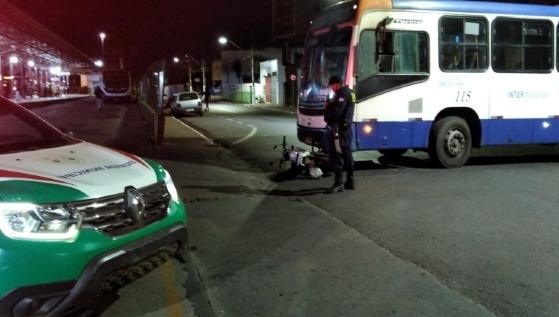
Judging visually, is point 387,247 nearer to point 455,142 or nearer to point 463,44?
point 455,142

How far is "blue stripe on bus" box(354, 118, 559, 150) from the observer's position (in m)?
10.8

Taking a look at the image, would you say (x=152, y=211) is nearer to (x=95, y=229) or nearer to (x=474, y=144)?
(x=95, y=229)

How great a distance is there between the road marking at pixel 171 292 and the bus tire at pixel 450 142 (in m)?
7.02

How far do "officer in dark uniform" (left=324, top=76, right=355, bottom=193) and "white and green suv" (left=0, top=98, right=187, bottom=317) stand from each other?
15.6 feet

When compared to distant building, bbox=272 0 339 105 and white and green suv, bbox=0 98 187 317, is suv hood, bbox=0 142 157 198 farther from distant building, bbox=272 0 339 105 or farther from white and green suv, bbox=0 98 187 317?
distant building, bbox=272 0 339 105

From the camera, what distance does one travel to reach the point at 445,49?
11242mm

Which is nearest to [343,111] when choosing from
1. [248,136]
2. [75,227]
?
[75,227]

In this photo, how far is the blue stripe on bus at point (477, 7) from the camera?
10.9 m

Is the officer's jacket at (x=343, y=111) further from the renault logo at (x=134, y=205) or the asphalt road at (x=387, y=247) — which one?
the renault logo at (x=134, y=205)

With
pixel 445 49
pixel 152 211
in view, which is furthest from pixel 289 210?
pixel 445 49

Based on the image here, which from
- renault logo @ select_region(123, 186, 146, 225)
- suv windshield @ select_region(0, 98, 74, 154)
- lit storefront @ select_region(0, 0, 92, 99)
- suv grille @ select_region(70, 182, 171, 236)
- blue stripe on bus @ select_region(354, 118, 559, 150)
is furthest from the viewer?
lit storefront @ select_region(0, 0, 92, 99)

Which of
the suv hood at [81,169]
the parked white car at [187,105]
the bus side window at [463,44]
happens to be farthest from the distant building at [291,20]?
the suv hood at [81,169]

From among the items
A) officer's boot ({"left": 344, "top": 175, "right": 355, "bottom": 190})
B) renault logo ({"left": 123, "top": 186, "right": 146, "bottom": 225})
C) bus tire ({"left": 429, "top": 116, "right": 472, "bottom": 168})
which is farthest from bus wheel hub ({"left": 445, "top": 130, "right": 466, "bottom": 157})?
renault logo ({"left": 123, "top": 186, "right": 146, "bottom": 225})

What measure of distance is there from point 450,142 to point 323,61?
2.98 metres
